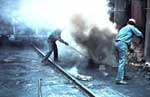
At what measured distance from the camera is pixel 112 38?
1536cm

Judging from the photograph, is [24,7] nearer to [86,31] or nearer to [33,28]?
[33,28]

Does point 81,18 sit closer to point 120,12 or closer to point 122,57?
point 120,12

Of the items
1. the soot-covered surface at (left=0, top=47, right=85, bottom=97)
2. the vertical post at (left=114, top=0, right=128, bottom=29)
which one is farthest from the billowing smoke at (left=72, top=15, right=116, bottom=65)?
the soot-covered surface at (left=0, top=47, right=85, bottom=97)

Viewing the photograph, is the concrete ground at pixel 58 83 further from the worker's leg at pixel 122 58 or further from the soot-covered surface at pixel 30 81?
the worker's leg at pixel 122 58

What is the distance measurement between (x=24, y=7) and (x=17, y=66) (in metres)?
10.0

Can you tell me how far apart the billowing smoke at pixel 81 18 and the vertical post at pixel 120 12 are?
17.6 inches

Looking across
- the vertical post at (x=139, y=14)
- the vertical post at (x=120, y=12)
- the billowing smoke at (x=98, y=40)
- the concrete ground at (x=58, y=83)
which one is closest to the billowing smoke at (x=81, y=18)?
the billowing smoke at (x=98, y=40)

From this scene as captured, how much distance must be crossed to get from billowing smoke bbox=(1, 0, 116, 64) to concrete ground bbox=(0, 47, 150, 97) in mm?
1443

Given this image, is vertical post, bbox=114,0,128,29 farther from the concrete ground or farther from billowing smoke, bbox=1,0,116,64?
the concrete ground

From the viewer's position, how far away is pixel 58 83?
1117 centimetres

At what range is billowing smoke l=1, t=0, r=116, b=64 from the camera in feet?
50.6

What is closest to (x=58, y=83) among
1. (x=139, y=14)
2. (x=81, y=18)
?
(x=139, y=14)

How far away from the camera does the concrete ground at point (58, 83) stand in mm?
9734

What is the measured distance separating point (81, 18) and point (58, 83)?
7.10 meters
